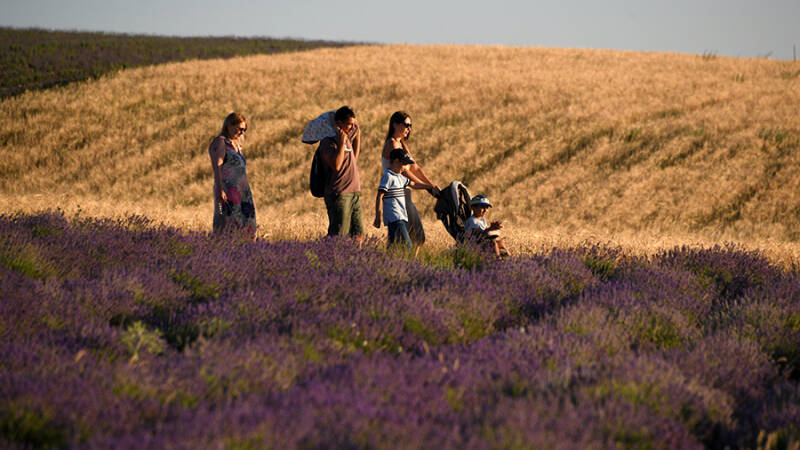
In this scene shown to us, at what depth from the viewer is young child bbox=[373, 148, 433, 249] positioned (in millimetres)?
6758

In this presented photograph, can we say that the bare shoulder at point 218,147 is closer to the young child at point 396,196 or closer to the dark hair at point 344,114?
the dark hair at point 344,114

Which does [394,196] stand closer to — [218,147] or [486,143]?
[218,147]

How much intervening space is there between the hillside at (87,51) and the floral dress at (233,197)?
20932mm

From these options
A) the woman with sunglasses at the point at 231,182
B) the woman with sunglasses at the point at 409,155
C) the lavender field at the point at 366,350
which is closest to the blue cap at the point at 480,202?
the woman with sunglasses at the point at 409,155

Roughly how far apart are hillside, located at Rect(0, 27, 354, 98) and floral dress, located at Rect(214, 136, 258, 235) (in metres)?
20.9

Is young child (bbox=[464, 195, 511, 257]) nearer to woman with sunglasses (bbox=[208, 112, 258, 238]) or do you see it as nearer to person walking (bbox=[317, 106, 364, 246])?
person walking (bbox=[317, 106, 364, 246])

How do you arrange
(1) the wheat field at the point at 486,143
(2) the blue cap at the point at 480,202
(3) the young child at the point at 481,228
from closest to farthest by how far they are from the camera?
(3) the young child at the point at 481,228 < (2) the blue cap at the point at 480,202 < (1) the wheat field at the point at 486,143

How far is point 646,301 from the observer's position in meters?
4.70

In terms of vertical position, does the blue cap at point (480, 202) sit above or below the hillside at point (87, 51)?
below

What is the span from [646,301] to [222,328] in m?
2.96

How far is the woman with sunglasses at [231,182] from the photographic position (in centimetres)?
693

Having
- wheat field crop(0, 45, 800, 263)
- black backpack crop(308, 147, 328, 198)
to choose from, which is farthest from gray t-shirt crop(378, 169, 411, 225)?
wheat field crop(0, 45, 800, 263)

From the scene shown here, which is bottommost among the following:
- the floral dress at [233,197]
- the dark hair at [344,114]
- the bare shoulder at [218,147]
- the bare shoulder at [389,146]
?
the floral dress at [233,197]

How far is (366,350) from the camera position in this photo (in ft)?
11.8
